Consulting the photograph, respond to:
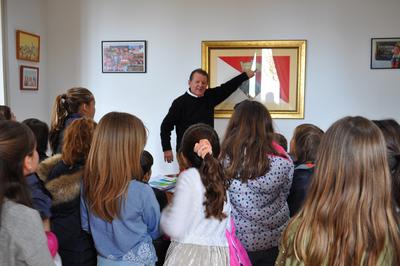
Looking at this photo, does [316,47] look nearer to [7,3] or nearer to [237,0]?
[237,0]

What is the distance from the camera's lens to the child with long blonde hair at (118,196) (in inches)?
63.0

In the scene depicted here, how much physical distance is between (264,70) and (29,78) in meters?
2.37

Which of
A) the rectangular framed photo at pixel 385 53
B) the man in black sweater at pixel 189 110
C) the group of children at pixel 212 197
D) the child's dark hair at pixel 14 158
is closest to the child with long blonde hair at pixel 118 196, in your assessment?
the group of children at pixel 212 197

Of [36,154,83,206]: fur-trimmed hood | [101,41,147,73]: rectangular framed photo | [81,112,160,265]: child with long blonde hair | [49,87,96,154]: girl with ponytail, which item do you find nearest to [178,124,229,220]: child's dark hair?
[81,112,160,265]: child with long blonde hair

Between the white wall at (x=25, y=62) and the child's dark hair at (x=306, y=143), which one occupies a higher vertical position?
the white wall at (x=25, y=62)

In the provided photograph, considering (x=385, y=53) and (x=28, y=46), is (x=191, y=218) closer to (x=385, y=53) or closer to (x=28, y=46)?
(x=385, y=53)

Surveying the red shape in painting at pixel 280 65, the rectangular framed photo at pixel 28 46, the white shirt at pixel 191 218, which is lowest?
the white shirt at pixel 191 218

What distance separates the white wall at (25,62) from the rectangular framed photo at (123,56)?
2.21ft

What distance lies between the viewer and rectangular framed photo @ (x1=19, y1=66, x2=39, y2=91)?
154 inches

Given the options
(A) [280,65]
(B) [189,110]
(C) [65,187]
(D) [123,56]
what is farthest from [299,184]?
(D) [123,56]

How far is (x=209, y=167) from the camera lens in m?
1.56

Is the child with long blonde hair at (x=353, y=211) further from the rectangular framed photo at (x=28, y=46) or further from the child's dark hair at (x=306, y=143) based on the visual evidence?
the rectangular framed photo at (x=28, y=46)

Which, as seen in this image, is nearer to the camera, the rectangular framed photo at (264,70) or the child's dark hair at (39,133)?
the child's dark hair at (39,133)

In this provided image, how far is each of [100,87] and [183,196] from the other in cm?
295
